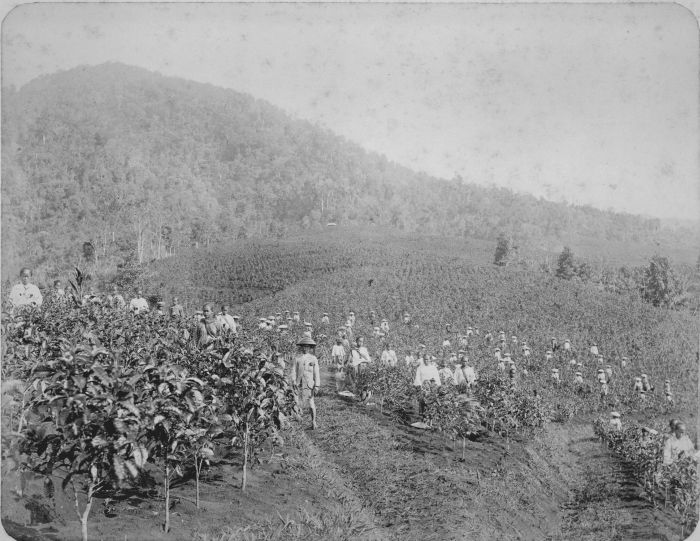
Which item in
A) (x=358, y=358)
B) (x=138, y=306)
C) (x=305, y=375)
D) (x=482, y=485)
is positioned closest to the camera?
(x=482, y=485)

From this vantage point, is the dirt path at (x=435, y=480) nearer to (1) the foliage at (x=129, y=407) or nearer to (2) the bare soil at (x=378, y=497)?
(2) the bare soil at (x=378, y=497)

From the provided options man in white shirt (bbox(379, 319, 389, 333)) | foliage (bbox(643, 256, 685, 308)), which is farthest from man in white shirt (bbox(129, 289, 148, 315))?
foliage (bbox(643, 256, 685, 308))

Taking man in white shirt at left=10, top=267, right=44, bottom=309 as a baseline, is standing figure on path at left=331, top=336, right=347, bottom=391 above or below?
below

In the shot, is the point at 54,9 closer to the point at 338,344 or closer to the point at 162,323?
the point at 162,323

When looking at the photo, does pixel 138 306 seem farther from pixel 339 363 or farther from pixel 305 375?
pixel 305 375

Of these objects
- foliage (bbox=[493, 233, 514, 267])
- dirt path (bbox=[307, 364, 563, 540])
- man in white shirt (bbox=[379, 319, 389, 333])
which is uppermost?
foliage (bbox=[493, 233, 514, 267])

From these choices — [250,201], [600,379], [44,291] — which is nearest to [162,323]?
[44,291]

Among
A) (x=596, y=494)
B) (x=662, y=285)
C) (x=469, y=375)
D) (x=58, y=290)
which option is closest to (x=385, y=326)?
(x=469, y=375)

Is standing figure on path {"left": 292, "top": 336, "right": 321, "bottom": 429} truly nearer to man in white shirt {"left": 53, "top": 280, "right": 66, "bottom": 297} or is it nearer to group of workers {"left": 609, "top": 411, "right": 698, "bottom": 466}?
group of workers {"left": 609, "top": 411, "right": 698, "bottom": 466}

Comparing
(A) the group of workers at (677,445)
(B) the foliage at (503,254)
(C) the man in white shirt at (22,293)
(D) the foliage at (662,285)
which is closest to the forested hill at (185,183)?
(C) the man in white shirt at (22,293)
